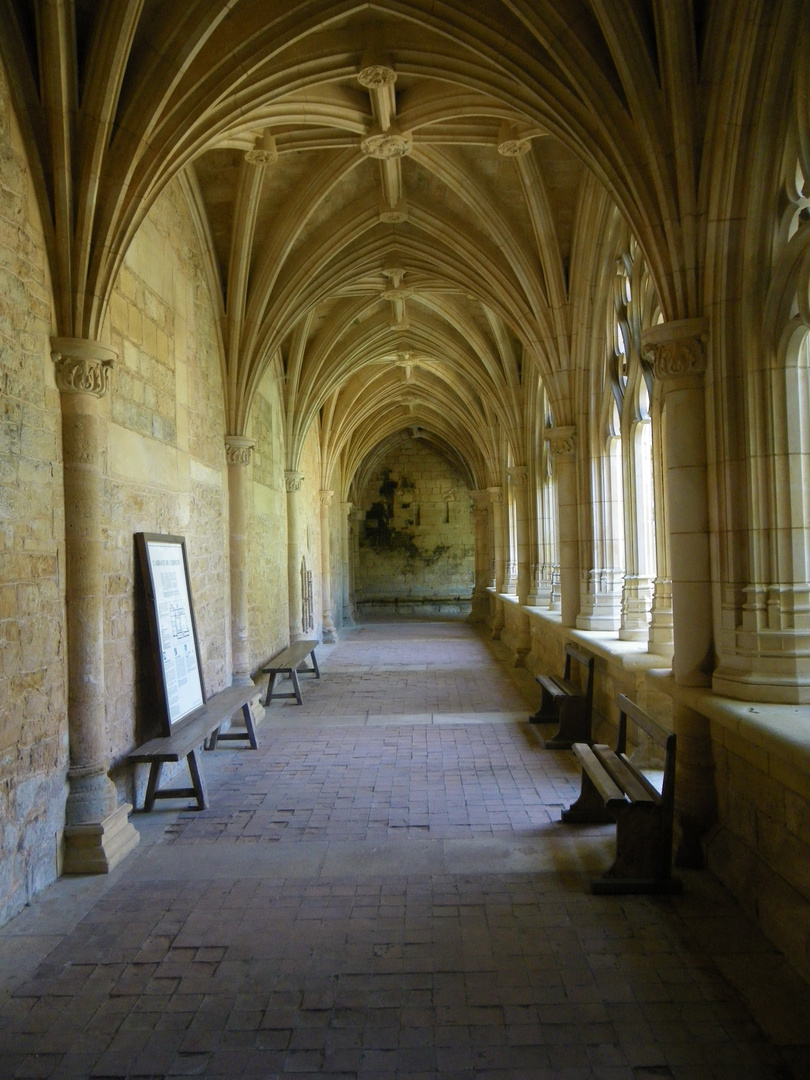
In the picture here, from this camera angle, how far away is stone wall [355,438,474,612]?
26641mm

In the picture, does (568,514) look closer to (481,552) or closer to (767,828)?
(767,828)

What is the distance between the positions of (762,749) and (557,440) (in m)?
5.52

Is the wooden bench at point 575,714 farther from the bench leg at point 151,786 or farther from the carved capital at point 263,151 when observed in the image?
the carved capital at point 263,151

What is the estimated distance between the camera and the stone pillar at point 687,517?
4.29 meters

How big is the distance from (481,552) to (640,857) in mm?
17903

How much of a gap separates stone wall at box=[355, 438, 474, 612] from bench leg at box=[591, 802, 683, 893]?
2270 centimetres

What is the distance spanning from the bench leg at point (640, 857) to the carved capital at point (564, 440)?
5.40 meters

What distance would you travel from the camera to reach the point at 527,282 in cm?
842

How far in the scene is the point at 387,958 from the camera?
125 inches

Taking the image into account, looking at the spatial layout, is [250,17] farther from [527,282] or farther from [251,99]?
[527,282]

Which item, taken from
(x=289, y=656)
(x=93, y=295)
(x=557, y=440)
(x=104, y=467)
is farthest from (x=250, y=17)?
(x=289, y=656)

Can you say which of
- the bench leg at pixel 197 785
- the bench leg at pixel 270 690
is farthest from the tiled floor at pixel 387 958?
the bench leg at pixel 270 690

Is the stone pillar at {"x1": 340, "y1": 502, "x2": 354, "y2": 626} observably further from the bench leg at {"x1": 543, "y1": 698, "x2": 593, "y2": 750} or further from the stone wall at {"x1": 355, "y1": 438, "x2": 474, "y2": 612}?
the bench leg at {"x1": 543, "y1": 698, "x2": 593, "y2": 750}

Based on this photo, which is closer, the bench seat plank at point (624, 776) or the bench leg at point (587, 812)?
the bench seat plank at point (624, 776)
